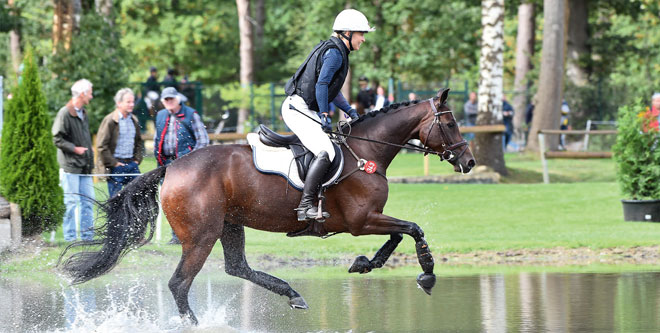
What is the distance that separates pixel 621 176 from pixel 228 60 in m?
34.8

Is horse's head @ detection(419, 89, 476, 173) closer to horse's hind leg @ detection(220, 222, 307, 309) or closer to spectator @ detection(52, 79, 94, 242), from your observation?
horse's hind leg @ detection(220, 222, 307, 309)

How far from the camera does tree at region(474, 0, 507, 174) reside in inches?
939

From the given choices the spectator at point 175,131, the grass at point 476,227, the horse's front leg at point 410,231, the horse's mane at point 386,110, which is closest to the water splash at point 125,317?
the grass at point 476,227

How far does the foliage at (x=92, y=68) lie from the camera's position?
19.9 meters

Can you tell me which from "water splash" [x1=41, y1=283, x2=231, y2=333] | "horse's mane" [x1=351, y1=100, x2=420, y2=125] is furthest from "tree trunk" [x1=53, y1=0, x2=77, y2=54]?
"horse's mane" [x1=351, y1=100, x2=420, y2=125]

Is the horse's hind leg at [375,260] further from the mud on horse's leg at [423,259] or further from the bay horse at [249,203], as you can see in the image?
the mud on horse's leg at [423,259]

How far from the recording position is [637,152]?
15.9 meters

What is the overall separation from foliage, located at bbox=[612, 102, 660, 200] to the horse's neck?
6.82 meters

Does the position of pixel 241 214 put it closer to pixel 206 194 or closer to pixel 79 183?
pixel 206 194

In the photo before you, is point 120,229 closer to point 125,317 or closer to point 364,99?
point 125,317

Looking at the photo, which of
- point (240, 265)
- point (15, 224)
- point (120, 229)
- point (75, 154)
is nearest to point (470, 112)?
point (75, 154)

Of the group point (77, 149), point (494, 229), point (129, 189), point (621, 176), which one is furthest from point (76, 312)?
point (621, 176)

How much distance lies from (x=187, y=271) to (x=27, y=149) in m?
5.33

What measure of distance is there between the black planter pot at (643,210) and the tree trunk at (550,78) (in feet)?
39.0
